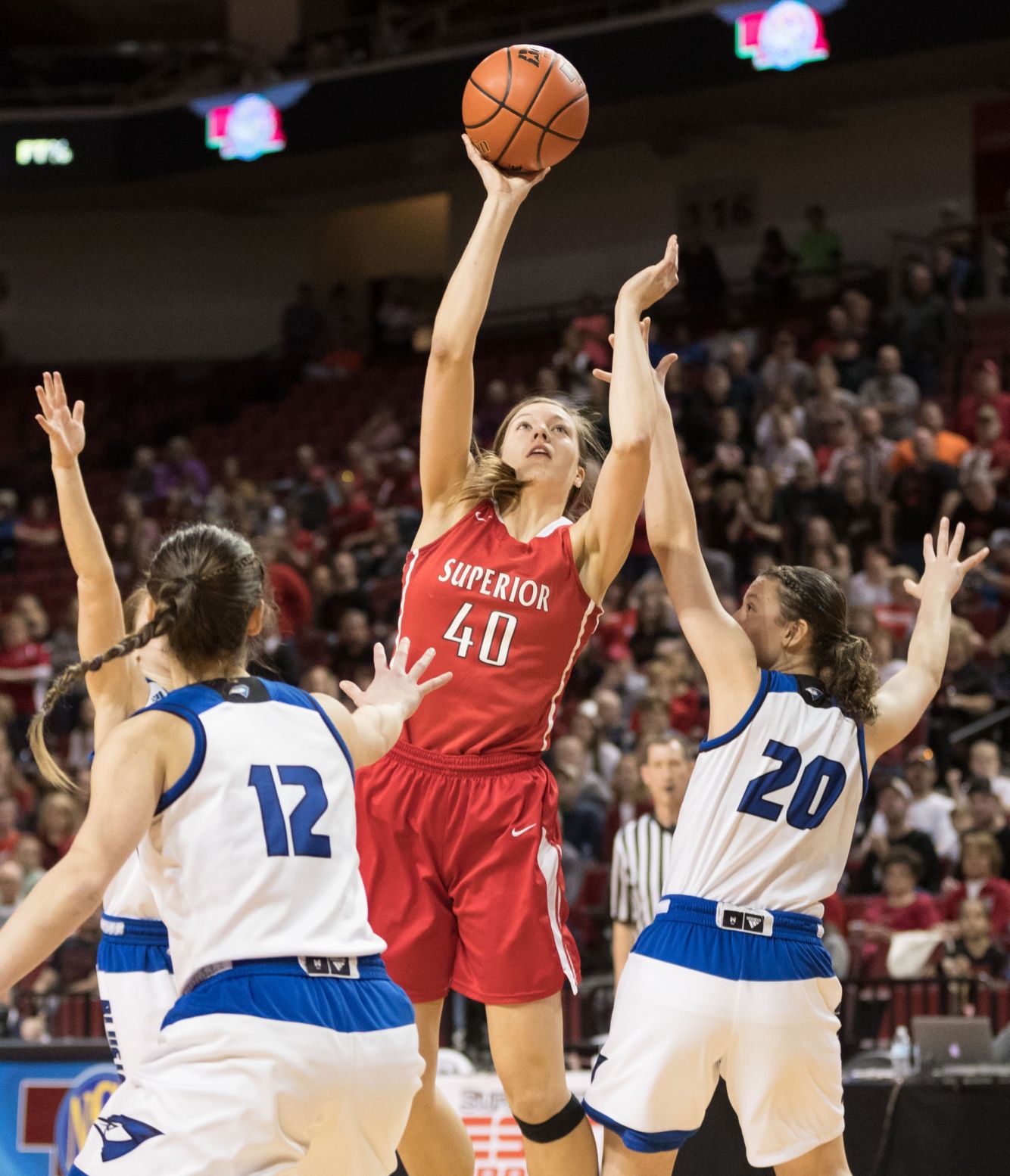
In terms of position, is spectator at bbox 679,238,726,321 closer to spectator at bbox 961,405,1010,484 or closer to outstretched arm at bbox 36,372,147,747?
spectator at bbox 961,405,1010,484

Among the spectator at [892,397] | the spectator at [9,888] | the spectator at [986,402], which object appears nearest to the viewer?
the spectator at [9,888]

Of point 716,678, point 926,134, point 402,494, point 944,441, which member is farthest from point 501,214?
point 926,134

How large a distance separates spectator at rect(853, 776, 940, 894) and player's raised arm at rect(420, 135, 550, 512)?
5.06 m

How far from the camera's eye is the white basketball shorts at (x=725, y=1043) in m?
3.83

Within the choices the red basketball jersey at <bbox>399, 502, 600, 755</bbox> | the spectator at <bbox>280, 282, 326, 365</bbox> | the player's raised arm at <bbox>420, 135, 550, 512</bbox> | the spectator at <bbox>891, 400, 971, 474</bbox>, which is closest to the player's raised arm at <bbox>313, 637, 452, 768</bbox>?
the red basketball jersey at <bbox>399, 502, 600, 755</bbox>

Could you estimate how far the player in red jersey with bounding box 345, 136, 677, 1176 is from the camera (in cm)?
411

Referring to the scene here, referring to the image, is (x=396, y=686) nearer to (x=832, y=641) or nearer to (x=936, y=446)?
(x=832, y=641)

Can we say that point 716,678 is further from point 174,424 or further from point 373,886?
point 174,424

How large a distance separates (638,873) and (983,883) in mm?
2323

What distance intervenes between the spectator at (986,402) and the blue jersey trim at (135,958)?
9.21 m

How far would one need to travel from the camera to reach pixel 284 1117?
2.87 metres

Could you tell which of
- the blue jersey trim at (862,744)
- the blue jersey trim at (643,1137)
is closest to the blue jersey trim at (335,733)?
the blue jersey trim at (643,1137)

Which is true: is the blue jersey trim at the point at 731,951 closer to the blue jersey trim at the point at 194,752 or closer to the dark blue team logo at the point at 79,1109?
the blue jersey trim at the point at 194,752

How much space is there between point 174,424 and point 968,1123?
626 inches
